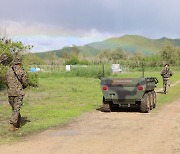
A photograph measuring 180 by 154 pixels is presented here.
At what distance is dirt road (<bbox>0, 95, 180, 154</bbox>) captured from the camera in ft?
27.1

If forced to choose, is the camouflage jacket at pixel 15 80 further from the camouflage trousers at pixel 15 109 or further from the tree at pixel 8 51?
the tree at pixel 8 51

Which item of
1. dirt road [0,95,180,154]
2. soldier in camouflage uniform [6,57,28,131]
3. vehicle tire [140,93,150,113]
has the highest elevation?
soldier in camouflage uniform [6,57,28,131]

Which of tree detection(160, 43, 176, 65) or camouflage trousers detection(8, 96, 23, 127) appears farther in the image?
tree detection(160, 43, 176, 65)

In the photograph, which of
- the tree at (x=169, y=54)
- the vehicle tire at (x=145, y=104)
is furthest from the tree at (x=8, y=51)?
the tree at (x=169, y=54)

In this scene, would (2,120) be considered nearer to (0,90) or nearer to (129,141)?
(129,141)

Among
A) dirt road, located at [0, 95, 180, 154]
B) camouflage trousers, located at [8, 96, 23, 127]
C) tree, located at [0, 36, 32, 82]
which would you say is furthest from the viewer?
tree, located at [0, 36, 32, 82]

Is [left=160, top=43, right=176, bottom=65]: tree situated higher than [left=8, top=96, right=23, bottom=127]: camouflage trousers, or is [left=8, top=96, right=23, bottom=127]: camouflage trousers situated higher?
[left=160, top=43, right=176, bottom=65]: tree

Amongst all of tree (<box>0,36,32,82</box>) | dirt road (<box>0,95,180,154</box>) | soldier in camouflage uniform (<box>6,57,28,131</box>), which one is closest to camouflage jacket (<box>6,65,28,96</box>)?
soldier in camouflage uniform (<box>6,57,28,131</box>)

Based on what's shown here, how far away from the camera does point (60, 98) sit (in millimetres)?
20188

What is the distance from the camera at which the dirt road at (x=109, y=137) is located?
8266mm

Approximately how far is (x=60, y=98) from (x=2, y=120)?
752cm

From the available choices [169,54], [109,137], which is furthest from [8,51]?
[169,54]

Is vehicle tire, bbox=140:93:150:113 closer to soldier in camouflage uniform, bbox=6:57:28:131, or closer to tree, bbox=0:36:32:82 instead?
soldier in camouflage uniform, bbox=6:57:28:131

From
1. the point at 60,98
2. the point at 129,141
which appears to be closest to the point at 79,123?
the point at 129,141
